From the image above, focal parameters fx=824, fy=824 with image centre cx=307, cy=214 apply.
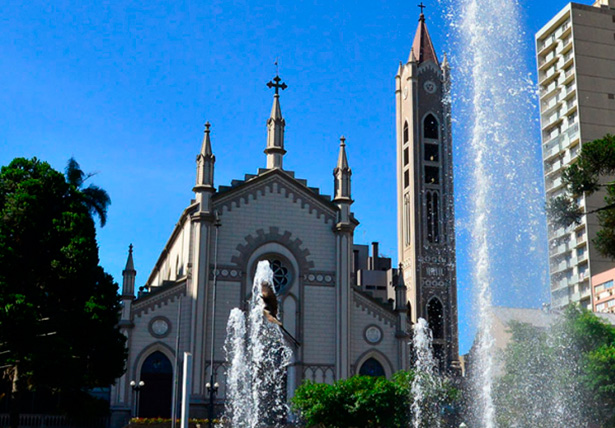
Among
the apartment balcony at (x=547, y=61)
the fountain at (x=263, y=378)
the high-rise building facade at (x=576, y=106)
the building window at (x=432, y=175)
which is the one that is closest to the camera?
the fountain at (x=263, y=378)

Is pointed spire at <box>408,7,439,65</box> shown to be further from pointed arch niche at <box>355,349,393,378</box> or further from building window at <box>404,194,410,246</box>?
pointed arch niche at <box>355,349,393,378</box>

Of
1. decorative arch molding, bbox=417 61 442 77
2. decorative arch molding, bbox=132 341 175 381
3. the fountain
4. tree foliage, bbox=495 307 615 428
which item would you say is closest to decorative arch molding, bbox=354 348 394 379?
tree foliage, bbox=495 307 615 428

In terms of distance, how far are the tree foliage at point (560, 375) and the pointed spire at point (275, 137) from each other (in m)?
17.3

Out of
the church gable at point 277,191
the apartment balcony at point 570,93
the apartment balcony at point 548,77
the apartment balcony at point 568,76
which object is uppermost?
the apartment balcony at point 548,77

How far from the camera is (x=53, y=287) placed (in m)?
33.2

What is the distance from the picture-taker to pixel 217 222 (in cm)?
4478

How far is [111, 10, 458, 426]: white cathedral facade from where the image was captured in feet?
143

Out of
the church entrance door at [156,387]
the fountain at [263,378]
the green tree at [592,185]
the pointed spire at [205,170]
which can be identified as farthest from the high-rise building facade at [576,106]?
the fountain at [263,378]

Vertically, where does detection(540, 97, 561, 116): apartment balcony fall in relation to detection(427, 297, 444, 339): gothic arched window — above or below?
above

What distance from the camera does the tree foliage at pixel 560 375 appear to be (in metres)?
27.0

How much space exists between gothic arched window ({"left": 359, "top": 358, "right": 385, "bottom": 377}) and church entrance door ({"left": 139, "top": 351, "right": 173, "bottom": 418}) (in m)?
10.8

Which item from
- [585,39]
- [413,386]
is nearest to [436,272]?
[413,386]

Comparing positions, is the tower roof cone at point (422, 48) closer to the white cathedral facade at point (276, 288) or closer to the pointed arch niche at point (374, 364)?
the white cathedral facade at point (276, 288)

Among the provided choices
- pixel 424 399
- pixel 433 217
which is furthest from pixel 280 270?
pixel 433 217
